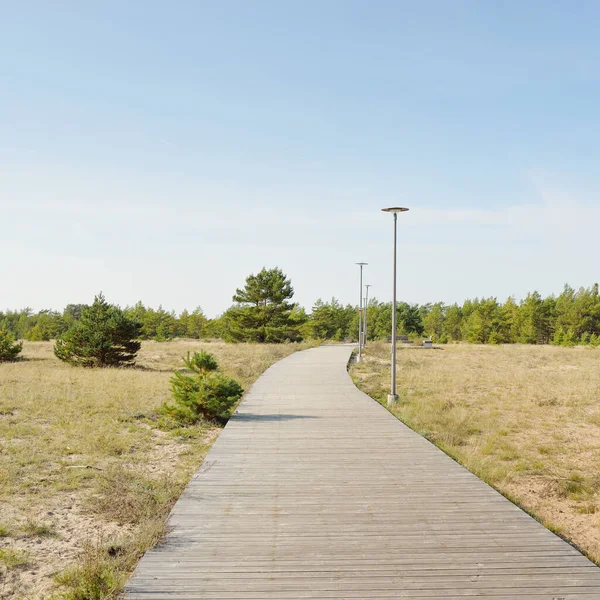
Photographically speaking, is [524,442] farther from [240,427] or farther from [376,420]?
[240,427]

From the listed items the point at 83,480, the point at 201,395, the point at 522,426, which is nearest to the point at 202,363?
the point at 201,395

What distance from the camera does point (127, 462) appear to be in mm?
10367

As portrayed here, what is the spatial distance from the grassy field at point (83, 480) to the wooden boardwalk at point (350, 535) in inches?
21.4

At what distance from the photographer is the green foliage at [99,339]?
2678 centimetres

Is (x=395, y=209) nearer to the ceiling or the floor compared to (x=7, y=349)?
nearer to the ceiling

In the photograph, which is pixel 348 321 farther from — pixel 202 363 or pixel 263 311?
pixel 202 363

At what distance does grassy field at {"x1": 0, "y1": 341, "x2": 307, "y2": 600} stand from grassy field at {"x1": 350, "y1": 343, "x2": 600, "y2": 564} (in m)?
5.00

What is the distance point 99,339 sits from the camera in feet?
87.1

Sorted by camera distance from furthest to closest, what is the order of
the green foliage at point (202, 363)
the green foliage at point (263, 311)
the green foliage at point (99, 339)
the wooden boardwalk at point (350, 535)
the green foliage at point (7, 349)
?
the green foliage at point (263, 311)
the green foliage at point (7, 349)
the green foliage at point (99, 339)
the green foliage at point (202, 363)
the wooden boardwalk at point (350, 535)

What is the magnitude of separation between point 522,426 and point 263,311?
36.4 meters

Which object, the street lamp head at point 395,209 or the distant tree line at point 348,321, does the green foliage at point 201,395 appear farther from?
Answer: the distant tree line at point 348,321

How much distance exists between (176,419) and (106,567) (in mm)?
8524

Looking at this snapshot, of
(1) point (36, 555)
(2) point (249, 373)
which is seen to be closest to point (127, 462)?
(1) point (36, 555)

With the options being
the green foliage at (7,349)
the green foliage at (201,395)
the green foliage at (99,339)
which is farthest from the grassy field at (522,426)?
the green foliage at (7,349)
